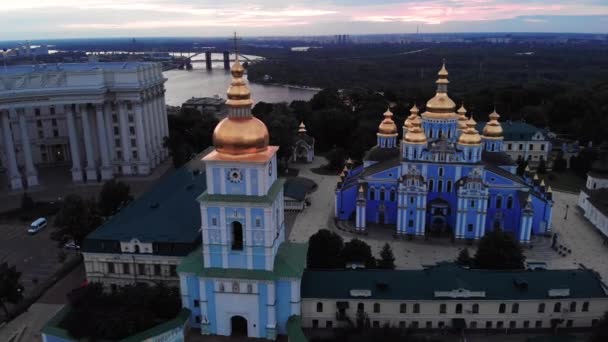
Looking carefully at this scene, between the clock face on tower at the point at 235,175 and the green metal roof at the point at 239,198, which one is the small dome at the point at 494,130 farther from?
the clock face on tower at the point at 235,175

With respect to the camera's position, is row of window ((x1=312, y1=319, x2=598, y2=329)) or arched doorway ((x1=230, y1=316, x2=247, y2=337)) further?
row of window ((x1=312, y1=319, x2=598, y2=329))

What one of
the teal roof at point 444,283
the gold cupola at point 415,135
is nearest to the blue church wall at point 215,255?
the teal roof at point 444,283

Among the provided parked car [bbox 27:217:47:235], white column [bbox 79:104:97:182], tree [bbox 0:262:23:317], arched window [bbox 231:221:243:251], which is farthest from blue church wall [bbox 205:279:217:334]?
white column [bbox 79:104:97:182]

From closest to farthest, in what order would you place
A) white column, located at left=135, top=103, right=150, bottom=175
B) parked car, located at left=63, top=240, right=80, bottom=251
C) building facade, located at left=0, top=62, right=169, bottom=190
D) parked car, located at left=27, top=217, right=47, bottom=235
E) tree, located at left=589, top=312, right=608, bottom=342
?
tree, located at left=589, top=312, right=608, bottom=342, parked car, located at left=63, top=240, right=80, bottom=251, parked car, located at left=27, top=217, right=47, bottom=235, building facade, located at left=0, top=62, right=169, bottom=190, white column, located at left=135, top=103, right=150, bottom=175

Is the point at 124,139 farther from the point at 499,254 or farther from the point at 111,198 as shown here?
the point at 499,254

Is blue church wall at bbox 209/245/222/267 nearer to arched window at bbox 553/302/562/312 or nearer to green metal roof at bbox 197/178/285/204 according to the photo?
green metal roof at bbox 197/178/285/204

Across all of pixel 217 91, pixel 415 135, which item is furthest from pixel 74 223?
pixel 217 91

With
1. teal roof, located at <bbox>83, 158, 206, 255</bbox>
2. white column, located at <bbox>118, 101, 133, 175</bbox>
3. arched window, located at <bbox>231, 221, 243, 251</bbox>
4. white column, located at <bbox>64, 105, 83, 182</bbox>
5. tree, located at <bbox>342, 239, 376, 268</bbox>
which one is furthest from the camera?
white column, located at <bbox>118, 101, 133, 175</bbox>

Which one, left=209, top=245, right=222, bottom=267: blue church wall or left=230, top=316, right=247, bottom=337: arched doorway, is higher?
left=209, top=245, right=222, bottom=267: blue church wall

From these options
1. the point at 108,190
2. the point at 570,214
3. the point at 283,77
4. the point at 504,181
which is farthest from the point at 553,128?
the point at 283,77
